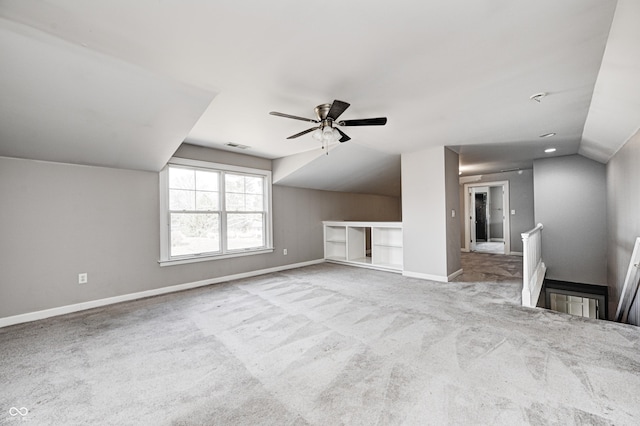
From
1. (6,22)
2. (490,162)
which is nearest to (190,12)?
(6,22)

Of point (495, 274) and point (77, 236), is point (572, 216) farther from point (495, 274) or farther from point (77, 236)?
point (77, 236)

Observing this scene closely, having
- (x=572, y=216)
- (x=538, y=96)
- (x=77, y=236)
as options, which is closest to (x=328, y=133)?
(x=538, y=96)

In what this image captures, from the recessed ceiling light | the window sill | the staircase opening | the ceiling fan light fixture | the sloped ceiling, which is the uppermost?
the recessed ceiling light

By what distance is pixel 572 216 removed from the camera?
551cm

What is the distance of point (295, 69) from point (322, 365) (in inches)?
96.7

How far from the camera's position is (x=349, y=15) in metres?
1.67

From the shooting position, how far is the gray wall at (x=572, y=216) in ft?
17.3

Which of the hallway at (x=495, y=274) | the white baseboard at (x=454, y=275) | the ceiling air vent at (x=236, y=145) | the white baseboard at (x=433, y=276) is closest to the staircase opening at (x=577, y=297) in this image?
the hallway at (x=495, y=274)

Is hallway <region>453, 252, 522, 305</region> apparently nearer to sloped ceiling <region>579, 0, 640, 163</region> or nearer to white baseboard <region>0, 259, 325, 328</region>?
sloped ceiling <region>579, 0, 640, 163</region>

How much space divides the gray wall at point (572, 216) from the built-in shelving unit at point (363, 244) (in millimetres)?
3220

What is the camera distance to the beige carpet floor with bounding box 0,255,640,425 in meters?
1.66

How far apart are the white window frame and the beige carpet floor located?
95 cm

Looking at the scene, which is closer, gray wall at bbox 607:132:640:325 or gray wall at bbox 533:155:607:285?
gray wall at bbox 607:132:640:325

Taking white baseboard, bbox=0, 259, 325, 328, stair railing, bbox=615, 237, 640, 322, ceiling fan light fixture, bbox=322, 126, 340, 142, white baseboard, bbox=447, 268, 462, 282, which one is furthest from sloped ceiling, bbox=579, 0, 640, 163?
white baseboard, bbox=0, 259, 325, 328
